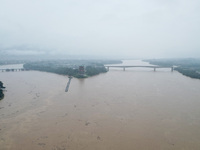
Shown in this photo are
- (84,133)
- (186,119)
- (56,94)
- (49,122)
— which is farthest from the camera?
(56,94)

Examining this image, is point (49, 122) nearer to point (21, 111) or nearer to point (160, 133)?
point (21, 111)

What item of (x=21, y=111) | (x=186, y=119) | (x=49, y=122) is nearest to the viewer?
(x=49, y=122)

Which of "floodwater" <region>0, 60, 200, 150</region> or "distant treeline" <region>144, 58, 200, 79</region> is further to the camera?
"distant treeline" <region>144, 58, 200, 79</region>

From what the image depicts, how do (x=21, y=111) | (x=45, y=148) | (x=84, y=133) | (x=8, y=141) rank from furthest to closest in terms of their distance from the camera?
(x=21, y=111)
(x=84, y=133)
(x=8, y=141)
(x=45, y=148)

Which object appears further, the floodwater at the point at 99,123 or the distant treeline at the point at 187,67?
the distant treeline at the point at 187,67

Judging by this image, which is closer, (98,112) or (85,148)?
(85,148)

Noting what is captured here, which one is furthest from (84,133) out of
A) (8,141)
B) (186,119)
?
(186,119)

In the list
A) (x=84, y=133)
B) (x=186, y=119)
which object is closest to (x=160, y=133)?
(x=186, y=119)

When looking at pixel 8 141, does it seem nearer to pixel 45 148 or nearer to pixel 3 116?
pixel 45 148

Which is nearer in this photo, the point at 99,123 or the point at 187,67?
the point at 99,123
